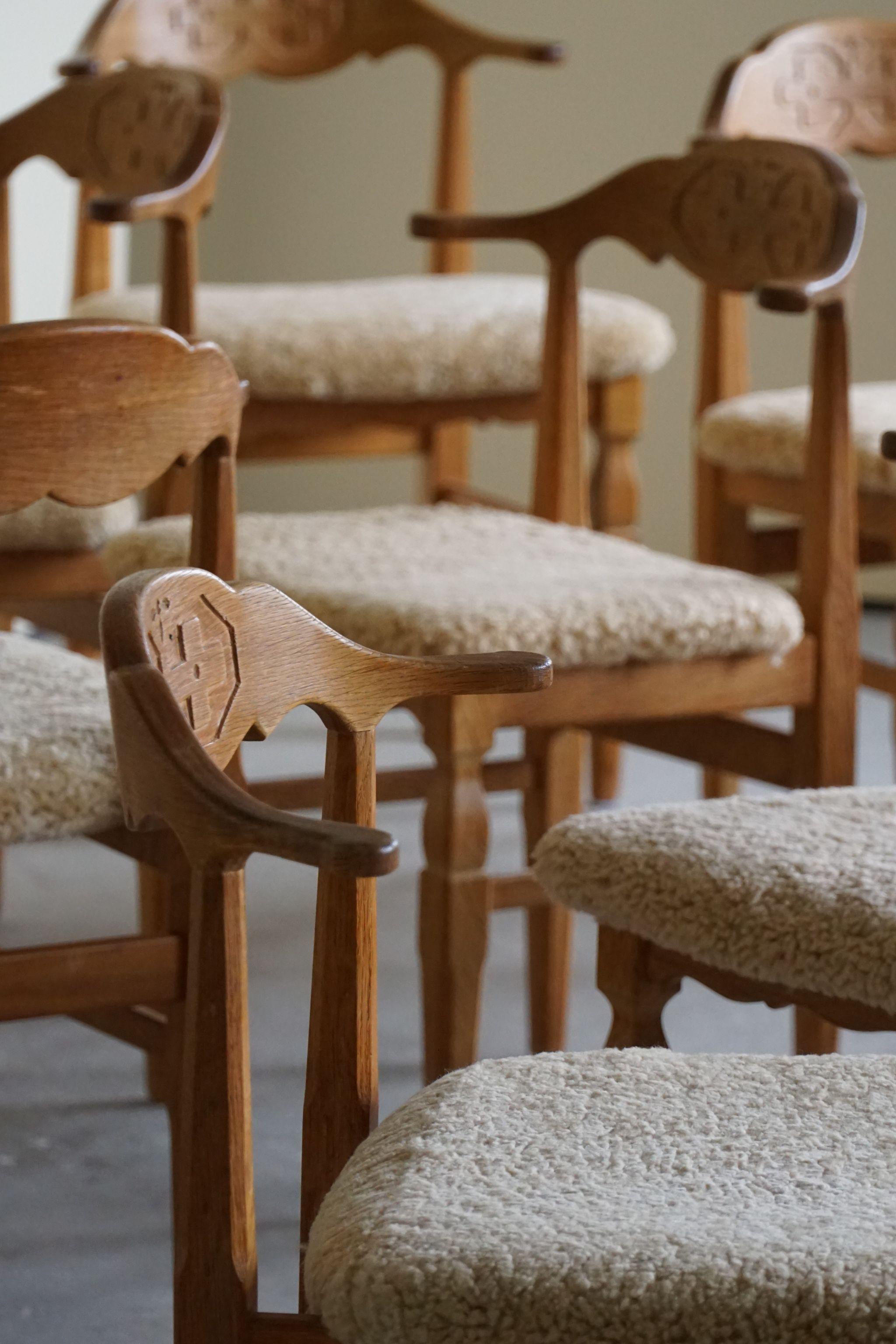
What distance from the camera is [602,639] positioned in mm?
1413

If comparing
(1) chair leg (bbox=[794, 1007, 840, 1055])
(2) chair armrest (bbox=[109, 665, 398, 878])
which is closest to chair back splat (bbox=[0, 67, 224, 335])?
(1) chair leg (bbox=[794, 1007, 840, 1055])

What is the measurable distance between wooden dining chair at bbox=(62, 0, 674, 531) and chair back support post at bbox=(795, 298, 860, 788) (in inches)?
19.3

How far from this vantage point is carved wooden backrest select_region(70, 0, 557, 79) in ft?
7.55

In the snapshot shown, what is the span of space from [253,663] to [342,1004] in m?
0.14

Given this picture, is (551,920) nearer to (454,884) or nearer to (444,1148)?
(454,884)

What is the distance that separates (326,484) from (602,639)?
2.54 meters

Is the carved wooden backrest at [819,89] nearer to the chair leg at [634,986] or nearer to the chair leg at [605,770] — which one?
the chair leg at [605,770]

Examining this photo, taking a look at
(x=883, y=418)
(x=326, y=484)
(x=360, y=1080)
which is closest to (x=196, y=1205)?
(x=360, y=1080)

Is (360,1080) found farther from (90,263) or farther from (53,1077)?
(90,263)

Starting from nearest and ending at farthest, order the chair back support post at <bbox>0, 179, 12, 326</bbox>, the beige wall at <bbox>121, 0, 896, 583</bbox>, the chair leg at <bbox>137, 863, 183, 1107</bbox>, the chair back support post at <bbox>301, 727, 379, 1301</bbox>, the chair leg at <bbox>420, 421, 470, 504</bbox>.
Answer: the chair back support post at <bbox>301, 727, 379, 1301</bbox> → the chair leg at <bbox>137, 863, 183, 1107</bbox> → the chair back support post at <bbox>0, 179, 12, 326</bbox> → the chair leg at <bbox>420, 421, 470, 504</bbox> → the beige wall at <bbox>121, 0, 896, 583</bbox>

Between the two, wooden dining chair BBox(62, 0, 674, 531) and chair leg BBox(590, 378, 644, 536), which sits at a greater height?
wooden dining chair BBox(62, 0, 674, 531)

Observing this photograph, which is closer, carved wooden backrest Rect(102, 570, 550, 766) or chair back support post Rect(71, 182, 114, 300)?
carved wooden backrest Rect(102, 570, 550, 766)

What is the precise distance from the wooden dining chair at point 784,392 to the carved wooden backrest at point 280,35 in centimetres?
36

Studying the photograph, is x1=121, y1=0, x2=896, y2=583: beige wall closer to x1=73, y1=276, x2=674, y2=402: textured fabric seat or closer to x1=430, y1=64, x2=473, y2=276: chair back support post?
x1=430, y1=64, x2=473, y2=276: chair back support post
